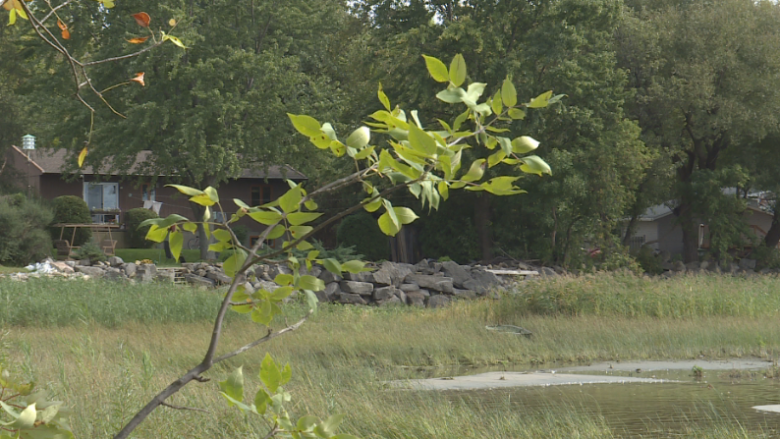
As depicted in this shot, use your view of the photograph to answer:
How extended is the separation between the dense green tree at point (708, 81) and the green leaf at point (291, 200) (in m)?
26.9

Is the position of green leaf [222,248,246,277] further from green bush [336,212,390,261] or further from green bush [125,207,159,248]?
green bush [125,207,159,248]

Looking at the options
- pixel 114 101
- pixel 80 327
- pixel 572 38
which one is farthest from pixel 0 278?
pixel 572 38

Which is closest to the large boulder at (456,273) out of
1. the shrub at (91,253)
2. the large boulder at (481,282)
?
the large boulder at (481,282)

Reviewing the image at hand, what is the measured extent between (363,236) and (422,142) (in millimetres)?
24899

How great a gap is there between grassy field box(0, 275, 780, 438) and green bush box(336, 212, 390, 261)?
8.32 m

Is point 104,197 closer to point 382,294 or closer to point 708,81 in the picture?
point 382,294

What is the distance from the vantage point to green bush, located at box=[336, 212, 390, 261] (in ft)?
87.1

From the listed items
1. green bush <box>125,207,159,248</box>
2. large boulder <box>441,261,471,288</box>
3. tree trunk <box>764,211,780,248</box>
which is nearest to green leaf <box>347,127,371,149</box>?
large boulder <box>441,261,471,288</box>

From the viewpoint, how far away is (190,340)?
11.5 meters

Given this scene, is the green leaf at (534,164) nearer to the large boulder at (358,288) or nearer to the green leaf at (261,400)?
the green leaf at (261,400)

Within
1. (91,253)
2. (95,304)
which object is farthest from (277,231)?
(91,253)

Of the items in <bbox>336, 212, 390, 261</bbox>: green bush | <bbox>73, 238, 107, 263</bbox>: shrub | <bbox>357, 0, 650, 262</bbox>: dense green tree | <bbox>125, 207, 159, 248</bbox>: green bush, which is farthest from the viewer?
<bbox>125, 207, 159, 248</bbox>: green bush

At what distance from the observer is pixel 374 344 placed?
39.9 ft

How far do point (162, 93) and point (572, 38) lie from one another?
12521mm
